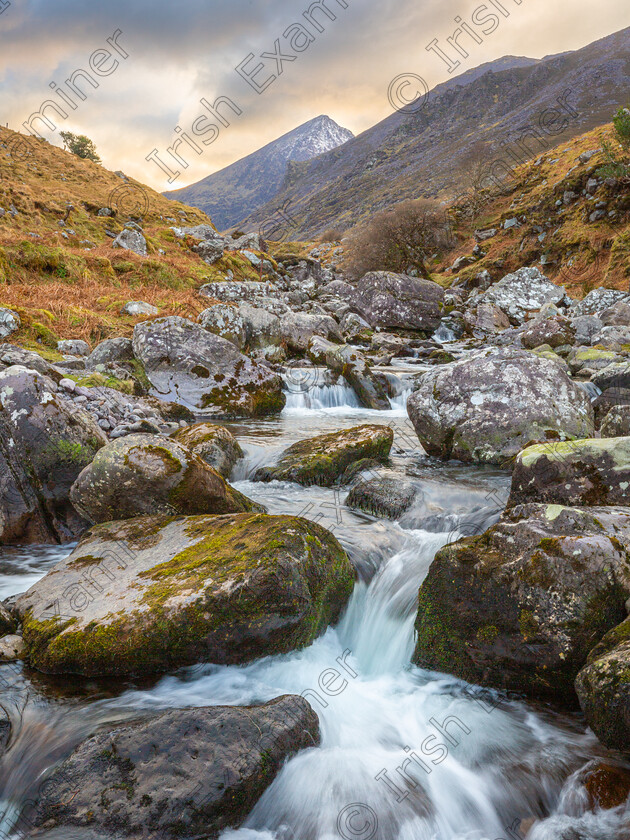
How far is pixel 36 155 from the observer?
133ft

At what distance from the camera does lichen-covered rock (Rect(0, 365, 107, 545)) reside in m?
5.14

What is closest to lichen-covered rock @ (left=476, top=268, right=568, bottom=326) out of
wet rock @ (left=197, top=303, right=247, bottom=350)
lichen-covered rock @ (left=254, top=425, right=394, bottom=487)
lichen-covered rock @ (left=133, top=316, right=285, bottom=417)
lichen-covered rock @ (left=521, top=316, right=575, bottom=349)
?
lichen-covered rock @ (left=521, top=316, right=575, bottom=349)

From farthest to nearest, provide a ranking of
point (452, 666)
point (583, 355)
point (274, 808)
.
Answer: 1. point (583, 355)
2. point (452, 666)
3. point (274, 808)

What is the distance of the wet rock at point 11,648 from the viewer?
334 centimetres

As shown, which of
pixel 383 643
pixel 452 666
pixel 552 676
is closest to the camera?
pixel 552 676

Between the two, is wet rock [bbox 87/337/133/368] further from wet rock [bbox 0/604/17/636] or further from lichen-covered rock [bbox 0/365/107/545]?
wet rock [bbox 0/604/17/636]

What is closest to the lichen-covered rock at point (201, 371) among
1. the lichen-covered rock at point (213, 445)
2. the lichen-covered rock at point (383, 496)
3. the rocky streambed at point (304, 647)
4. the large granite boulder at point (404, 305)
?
the lichen-covered rock at point (213, 445)

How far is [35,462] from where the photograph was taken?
5.25 meters

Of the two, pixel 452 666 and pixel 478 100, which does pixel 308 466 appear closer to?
pixel 452 666

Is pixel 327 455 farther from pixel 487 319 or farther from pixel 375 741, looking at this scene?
pixel 487 319

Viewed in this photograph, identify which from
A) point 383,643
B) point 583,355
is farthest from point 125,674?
point 583,355

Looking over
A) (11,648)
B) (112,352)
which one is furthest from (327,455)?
(112,352)

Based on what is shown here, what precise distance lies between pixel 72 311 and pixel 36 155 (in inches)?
1454

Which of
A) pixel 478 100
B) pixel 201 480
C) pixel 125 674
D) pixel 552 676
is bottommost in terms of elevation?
pixel 552 676
